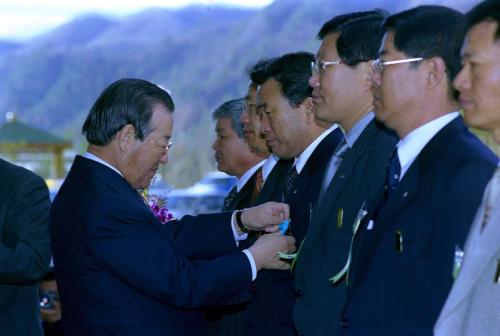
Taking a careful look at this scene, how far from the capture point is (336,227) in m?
3.04

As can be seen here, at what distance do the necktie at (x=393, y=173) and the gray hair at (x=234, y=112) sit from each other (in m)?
2.79

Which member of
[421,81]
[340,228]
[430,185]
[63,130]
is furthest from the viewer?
[63,130]

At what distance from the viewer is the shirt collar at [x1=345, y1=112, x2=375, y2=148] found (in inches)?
125

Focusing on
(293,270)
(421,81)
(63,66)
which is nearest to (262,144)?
(293,270)

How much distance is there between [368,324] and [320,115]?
1060 mm

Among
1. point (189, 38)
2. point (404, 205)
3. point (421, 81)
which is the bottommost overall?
point (189, 38)

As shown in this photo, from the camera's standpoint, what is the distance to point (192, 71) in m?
26.2

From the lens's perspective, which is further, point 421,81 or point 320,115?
point 320,115

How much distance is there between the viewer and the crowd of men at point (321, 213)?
233 cm

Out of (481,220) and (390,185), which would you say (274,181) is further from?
(481,220)

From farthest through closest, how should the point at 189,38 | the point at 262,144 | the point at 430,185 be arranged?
the point at 189,38, the point at 262,144, the point at 430,185

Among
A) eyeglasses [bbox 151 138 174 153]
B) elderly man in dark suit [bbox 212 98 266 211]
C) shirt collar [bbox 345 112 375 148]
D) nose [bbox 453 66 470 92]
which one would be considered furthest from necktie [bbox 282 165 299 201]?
nose [bbox 453 66 470 92]

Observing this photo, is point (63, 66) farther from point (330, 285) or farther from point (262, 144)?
point (330, 285)

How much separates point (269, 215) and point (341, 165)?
Result: 22.1 inches
